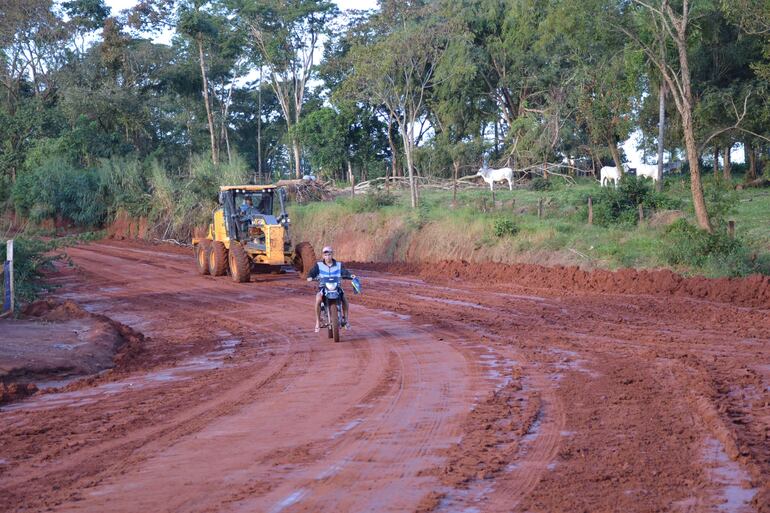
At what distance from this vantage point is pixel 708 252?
21.3 m

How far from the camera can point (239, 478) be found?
7.05 metres

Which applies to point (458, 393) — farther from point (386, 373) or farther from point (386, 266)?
point (386, 266)

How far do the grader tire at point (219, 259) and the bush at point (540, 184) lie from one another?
62.6 ft

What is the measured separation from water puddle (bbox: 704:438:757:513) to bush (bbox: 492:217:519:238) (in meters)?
19.0

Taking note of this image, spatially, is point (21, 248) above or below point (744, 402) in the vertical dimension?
above

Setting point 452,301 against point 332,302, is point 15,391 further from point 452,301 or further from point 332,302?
point 452,301

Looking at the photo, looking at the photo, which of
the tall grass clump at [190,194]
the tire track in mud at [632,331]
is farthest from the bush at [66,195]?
the tire track in mud at [632,331]

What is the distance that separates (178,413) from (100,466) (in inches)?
84.9

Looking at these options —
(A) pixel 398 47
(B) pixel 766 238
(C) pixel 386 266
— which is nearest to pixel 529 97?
(A) pixel 398 47

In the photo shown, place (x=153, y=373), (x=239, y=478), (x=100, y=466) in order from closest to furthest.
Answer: (x=239, y=478) → (x=100, y=466) → (x=153, y=373)

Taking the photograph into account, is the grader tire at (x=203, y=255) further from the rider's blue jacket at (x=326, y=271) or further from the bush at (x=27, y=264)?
the rider's blue jacket at (x=326, y=271)

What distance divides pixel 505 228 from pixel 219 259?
8.50m

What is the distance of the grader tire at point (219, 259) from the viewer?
84.5ft

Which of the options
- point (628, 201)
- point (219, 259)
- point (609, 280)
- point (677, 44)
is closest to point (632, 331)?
point (609, 280)
